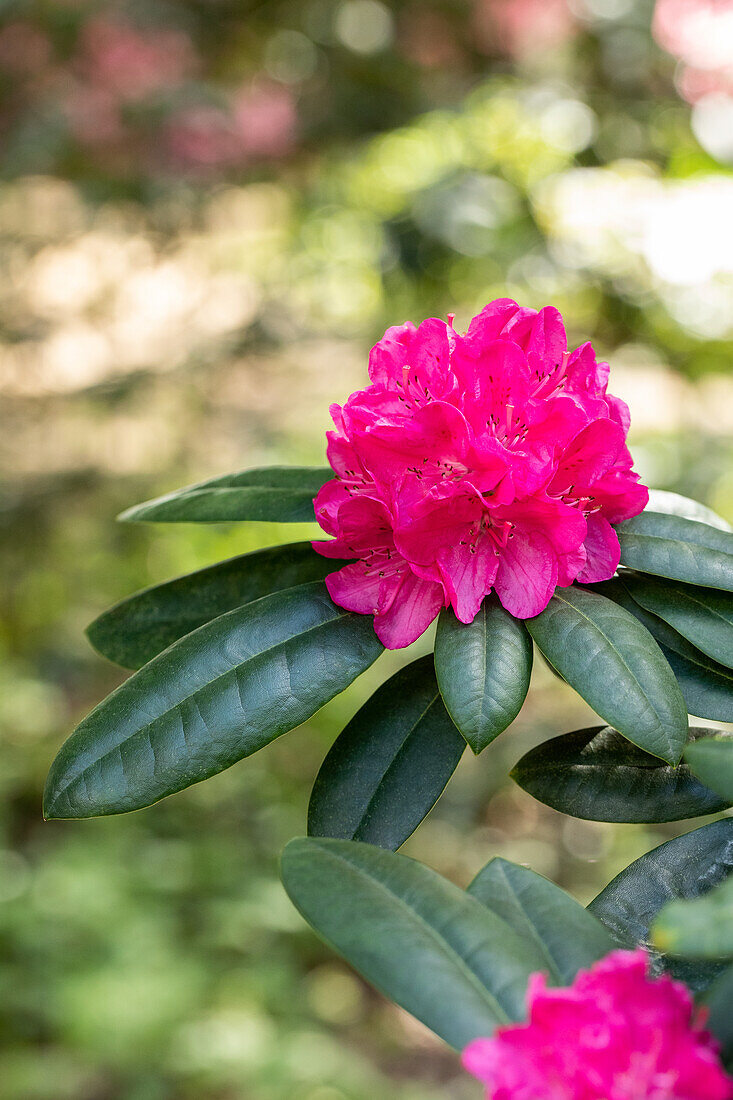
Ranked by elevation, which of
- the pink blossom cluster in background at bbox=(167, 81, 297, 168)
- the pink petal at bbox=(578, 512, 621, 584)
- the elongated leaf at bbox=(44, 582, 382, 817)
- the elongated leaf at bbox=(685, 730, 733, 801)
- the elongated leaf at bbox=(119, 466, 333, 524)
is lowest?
the elongated leaf at bbox=(685, 730, 733, 801)

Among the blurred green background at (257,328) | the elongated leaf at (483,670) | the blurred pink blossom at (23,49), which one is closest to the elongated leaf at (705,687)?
the elongated leaf at (483,670)

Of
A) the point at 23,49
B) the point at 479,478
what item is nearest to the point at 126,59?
the point at 23,49

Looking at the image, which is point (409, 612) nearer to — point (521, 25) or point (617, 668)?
point (617, 668)

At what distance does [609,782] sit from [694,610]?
123mm

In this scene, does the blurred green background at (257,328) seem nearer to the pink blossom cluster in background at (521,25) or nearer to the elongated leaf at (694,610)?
the pink blossom cluster in background at (521,25)

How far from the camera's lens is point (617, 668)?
1.71ft

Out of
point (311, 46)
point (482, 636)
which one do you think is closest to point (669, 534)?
point (482, 636)

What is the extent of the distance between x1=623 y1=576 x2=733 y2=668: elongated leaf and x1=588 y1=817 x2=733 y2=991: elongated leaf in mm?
103

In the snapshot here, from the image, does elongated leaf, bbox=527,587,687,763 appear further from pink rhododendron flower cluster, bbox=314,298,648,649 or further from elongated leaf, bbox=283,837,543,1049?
elongated leaf, bbox=283,837,543,1049

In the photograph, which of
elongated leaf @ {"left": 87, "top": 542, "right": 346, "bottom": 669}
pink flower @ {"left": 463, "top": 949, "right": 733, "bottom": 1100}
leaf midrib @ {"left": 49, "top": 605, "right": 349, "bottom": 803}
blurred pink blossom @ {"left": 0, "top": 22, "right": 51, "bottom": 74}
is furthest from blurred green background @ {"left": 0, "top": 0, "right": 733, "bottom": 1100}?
pink flower @ {"left": 463, "top": 949, "right": 733, "bottom": 1100}

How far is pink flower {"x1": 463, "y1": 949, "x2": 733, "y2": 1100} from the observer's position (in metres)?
0.34

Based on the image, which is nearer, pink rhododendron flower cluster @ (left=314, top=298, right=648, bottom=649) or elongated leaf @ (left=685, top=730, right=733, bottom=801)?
elongated leaf @ (left=685, top=730, right=733, bottom=801)

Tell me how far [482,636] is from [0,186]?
2472 millimetres

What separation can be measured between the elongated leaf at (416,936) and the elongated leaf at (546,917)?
10mm
